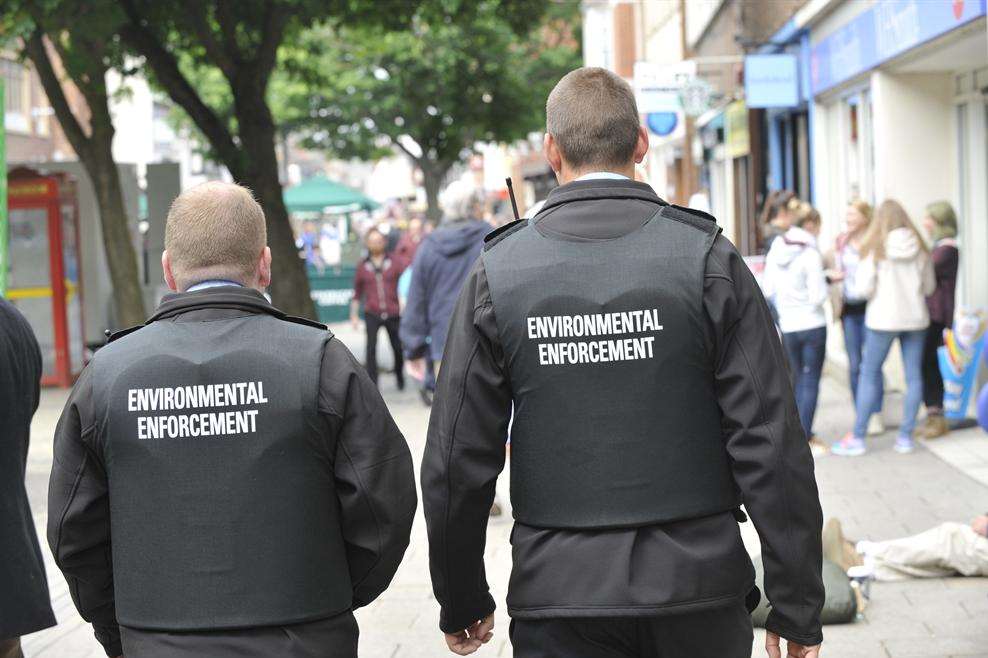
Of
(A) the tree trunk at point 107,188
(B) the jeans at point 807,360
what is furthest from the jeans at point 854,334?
(A) the tree trunk at point 107,188

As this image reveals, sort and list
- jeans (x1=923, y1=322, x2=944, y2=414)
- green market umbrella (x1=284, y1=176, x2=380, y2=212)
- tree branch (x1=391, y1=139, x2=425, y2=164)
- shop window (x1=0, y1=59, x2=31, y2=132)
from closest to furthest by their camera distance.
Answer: jeans (x1=923, y1=322, x2=944, y2=414) → green market umbrella (x1=284, y1=176, x2=380, y2=212) → tree branch (x1=391, y1=139, x2=425, y2=164) → shop window (x1=0, y1=59, x2=31, y2=132)

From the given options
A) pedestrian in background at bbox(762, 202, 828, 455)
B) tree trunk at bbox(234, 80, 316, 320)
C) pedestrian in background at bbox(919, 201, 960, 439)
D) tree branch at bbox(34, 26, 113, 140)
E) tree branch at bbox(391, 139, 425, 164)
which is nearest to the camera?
pedestrian in background at bbox(762, 202, 828, 455)

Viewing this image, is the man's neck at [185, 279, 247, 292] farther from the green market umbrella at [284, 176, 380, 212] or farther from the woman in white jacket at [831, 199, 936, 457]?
the green market umbrella at [284, 176, 380, 212]

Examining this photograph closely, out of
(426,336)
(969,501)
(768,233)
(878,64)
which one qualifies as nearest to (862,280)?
(768,233)

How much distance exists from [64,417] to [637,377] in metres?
1.21

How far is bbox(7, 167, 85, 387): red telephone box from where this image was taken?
17266mm

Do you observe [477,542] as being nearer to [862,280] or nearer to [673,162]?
[862,280]

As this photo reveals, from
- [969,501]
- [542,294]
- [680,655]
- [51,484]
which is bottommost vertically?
[969,501]

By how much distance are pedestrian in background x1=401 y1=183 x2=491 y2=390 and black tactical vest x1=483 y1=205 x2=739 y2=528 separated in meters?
5.62

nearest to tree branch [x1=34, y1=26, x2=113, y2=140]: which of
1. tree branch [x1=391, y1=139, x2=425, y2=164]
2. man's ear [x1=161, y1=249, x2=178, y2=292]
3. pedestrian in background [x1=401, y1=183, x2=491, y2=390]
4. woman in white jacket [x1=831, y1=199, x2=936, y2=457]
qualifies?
pedestrian in background [x1=401, y1=183, x2=491, y2=390]

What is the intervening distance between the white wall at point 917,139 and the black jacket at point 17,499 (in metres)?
10.8

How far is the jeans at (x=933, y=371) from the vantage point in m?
10.8

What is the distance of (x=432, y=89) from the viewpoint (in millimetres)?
34281

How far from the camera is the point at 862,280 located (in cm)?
1013
